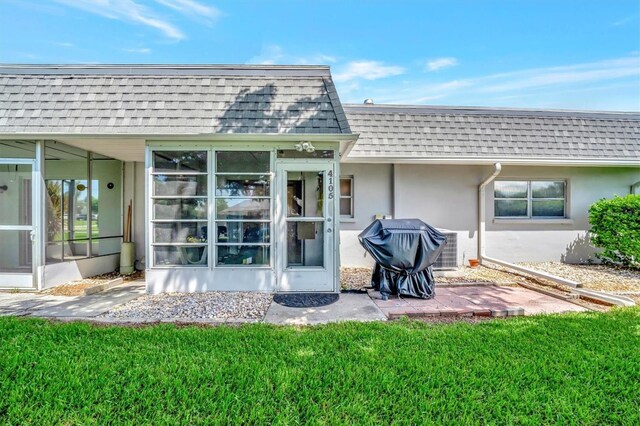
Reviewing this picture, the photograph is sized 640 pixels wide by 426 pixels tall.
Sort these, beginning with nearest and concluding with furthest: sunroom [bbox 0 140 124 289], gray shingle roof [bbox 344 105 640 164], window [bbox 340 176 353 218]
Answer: sunroom [bbox 0 140 124 289], gray shingle roof [bbox 344 105 640 164], window [bbox 340 176 353 218]

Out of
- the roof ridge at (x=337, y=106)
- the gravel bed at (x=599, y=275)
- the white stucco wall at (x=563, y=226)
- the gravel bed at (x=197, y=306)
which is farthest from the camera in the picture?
the white stucco wall at (x=563, y=226)

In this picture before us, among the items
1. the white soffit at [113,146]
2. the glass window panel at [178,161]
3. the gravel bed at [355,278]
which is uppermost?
the white soffit at [113,146]

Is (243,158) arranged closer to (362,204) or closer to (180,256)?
(180,256)

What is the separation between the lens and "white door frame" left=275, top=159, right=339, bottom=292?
17.6 feet

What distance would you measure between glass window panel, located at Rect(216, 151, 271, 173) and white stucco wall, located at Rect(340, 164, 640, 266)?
2.77 m

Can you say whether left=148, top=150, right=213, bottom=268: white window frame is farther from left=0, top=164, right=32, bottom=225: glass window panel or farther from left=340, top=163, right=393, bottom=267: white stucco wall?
left=340, top=163, right=393, bottom=267: white stucco wall

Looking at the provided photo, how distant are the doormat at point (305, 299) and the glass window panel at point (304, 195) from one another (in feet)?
4.72

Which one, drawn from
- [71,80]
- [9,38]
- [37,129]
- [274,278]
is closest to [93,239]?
[37,129]

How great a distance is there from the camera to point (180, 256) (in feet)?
18.0

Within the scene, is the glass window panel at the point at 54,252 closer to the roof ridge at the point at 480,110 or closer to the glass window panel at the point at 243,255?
the glass window panel at the point at 243,255

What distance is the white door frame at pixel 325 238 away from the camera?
5.38m

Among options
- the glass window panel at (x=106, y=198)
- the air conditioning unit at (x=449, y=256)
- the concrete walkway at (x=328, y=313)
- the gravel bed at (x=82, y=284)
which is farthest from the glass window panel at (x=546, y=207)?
the glass window panel at (x=106, y=198)

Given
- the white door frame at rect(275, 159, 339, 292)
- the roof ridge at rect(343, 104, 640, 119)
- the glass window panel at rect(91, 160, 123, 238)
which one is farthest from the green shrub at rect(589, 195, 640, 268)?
the glass window panel at rect(91, 160, 123, 238)

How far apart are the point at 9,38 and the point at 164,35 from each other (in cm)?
353
